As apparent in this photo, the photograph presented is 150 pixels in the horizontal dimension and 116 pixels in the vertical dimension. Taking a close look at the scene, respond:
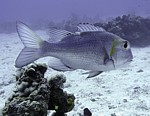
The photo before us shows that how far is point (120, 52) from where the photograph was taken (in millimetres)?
2793

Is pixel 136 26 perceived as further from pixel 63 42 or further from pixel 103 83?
pixel 63 42

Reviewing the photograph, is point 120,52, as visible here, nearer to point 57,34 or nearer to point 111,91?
point 57,34

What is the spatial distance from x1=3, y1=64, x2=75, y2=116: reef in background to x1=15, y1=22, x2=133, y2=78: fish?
0.27m

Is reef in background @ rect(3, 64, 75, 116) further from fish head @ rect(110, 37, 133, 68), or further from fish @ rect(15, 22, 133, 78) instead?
fish head @ rect(110, 37, 133, 68)

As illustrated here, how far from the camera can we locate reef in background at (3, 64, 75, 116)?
8.66 feet

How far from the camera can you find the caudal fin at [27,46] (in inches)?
109

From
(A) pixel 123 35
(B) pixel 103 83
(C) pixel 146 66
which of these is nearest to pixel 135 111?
(B) pixel 103 83

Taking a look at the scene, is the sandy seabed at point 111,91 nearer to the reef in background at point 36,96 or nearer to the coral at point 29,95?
the reef in background at point 36,96

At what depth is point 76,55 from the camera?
9.62 ft

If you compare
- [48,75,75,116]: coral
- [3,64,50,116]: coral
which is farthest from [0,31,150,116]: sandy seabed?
[3,64,50,116]: coral

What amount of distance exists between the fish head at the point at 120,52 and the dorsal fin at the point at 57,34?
2.03ft

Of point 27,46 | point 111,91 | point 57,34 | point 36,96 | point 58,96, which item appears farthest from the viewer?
point 111,91

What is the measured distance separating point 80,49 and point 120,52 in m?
0.51

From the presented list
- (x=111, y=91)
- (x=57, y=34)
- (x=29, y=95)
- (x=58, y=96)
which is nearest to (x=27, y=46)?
(x=57, y=34)
